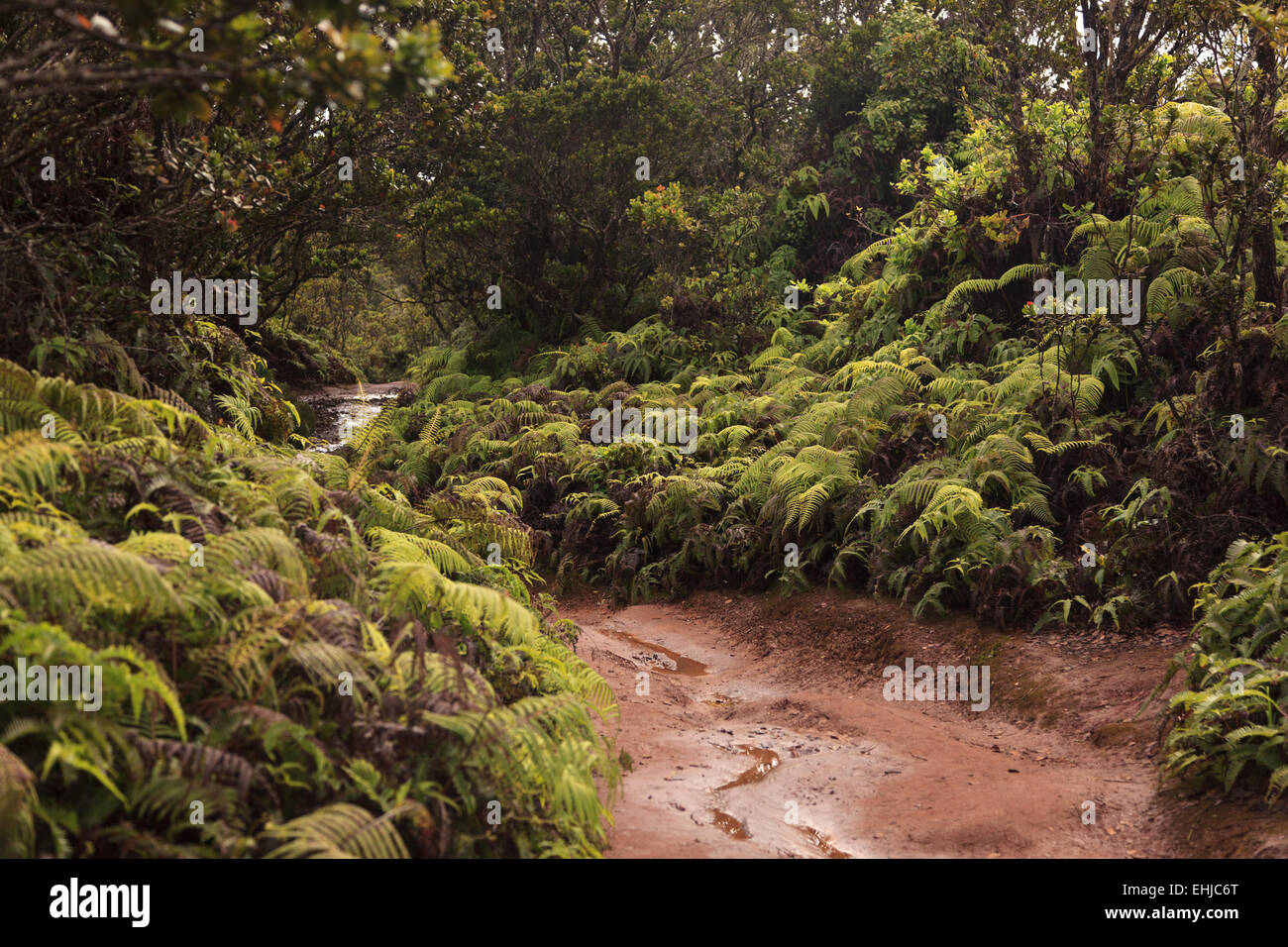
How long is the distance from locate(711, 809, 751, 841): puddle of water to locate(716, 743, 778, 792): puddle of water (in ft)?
1.50

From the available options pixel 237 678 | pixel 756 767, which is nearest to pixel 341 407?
pixel 756 767

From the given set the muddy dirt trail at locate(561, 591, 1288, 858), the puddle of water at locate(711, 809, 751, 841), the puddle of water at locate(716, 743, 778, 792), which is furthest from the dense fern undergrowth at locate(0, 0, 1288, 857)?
the puddle of water at locate(716, 743, 778, 792)

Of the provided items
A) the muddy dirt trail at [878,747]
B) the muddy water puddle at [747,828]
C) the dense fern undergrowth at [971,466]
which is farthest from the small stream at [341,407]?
the muddy water puddle at [747,828]

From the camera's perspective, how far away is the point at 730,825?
514 centimetres

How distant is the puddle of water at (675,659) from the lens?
348 inches

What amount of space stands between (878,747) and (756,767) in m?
0.97

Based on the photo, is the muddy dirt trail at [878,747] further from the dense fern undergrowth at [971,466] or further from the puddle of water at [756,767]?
the dense fern undergrowth at [971,466]

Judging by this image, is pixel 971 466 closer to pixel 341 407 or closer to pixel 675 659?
pixel 675 659

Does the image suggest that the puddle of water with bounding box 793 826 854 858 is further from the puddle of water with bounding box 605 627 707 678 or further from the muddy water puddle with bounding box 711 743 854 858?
the puddle of water with bounding box 605 627 707 678

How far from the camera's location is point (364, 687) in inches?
167

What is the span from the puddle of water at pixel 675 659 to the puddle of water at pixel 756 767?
2077mm

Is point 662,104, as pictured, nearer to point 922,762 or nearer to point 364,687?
point 922,762

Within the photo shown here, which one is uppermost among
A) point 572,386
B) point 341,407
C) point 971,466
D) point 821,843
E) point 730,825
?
point 572,386
